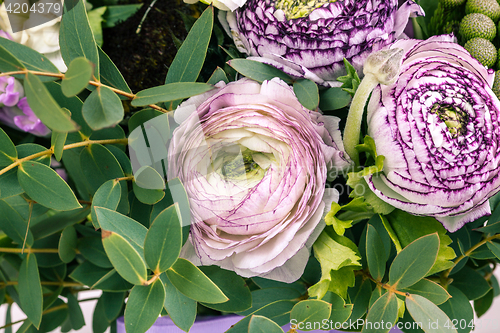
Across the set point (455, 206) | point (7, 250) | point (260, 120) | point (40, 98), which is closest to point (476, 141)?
point (455, 206)

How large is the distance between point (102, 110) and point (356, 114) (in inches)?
6.6

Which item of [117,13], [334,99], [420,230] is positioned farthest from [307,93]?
[117,13]

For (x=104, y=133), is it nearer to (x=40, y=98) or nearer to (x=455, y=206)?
(x=40, y=98)

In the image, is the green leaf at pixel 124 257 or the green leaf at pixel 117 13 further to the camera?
the green leaf at pixel 117 13

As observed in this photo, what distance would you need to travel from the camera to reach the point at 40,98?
0.21 metres

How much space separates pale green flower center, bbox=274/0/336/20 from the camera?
0.96 feet

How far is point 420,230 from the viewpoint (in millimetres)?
291

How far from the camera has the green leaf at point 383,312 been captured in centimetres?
28

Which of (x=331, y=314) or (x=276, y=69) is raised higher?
(x=276, y=69)

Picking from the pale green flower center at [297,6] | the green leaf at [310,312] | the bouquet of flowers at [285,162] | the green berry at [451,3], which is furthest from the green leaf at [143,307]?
the green berry at [451,3]

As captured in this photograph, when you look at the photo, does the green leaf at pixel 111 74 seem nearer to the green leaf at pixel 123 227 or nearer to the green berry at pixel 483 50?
the green leaf at pixel 123 227

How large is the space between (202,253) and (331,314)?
0.11 metres

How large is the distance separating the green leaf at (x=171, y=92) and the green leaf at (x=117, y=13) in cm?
19

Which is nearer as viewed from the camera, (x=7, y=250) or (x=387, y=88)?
(x=387, y=88)
